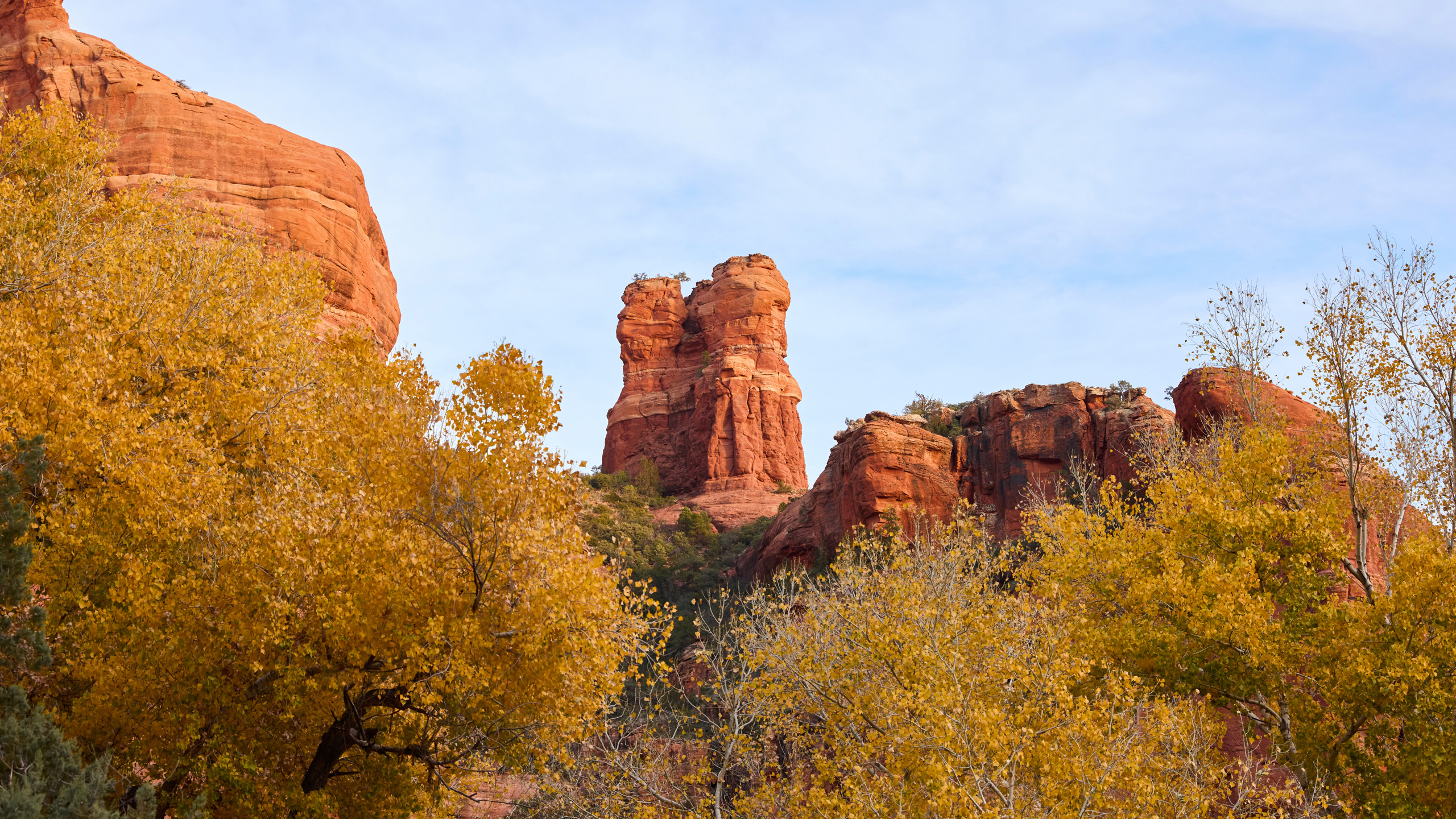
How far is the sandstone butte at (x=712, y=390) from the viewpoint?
262 feet

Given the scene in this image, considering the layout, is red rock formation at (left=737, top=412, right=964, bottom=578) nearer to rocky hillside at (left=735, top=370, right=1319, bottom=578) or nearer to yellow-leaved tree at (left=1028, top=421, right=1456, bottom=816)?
rocky hillside at (left=735, top=370, right=1319, bottom=578)

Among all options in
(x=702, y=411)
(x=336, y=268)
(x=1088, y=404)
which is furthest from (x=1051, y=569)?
(x=702, y=411)

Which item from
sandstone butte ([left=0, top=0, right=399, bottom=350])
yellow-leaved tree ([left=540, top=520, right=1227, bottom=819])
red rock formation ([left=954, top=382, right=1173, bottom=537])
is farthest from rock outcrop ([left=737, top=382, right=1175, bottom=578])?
yellow-leaved tree ([left=540, top=520, right=1227, bottom=819])

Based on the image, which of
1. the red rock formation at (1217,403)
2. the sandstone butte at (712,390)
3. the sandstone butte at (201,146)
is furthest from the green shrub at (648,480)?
the red rock formation at (1217,403)

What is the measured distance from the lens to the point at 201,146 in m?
42.8

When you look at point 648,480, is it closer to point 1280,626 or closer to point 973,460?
point 973,460

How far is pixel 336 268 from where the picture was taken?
144ft

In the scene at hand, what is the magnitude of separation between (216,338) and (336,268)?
2620cm

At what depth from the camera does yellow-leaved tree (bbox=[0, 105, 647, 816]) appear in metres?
13.1

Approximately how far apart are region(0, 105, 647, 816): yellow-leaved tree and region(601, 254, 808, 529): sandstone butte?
57660 mm

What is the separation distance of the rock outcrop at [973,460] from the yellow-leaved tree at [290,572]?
34.2 metres

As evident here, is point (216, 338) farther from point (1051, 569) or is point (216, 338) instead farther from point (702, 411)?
point (702, 411)

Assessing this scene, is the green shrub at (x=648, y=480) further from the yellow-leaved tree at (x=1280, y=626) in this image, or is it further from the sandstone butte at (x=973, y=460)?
the yellow-leaved tree at (x=1280, y=626)

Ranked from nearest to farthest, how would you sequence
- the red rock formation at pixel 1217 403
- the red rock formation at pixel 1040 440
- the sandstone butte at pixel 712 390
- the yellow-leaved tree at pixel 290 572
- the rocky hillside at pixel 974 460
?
the yellow-leaved tree at pixel 290 572 → the red rock formation at pixel 1217 403 → the red rock formation at pixel 1040 440 → the rocky hillside at pixel 974 460 → the sandstone butte at pixel 712 390
